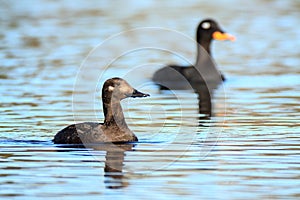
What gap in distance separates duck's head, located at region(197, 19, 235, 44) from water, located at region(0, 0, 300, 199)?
77 centimetres

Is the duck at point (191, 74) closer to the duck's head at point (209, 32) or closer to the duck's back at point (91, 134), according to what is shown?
the duck's head at point (209, 32)

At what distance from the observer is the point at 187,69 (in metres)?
19.8

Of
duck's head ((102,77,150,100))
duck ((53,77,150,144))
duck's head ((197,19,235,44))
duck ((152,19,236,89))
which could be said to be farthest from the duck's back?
duck's head ((197,19,235,44))

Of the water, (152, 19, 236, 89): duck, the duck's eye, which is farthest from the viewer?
the duck's eye

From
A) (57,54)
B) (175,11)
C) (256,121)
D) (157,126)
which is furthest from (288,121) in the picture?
(175,11)

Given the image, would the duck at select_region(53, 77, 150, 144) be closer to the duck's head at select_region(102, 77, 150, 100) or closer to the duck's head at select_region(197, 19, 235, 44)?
the duck's head at select_region(102, 77, 150, 100)

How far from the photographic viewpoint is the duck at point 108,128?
12.0 meters

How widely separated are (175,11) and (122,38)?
6395 millimetres

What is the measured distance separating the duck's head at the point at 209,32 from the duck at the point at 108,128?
8.70 metres

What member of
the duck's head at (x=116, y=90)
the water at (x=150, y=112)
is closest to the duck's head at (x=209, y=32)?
the water at (x=150, y=112)

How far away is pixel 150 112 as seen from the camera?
14.9 m

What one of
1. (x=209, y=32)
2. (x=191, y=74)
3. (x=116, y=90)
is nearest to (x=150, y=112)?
(x=116, y=90)

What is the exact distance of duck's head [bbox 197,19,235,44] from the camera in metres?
20.8

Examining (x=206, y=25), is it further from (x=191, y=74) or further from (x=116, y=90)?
(x=116, y=90)
